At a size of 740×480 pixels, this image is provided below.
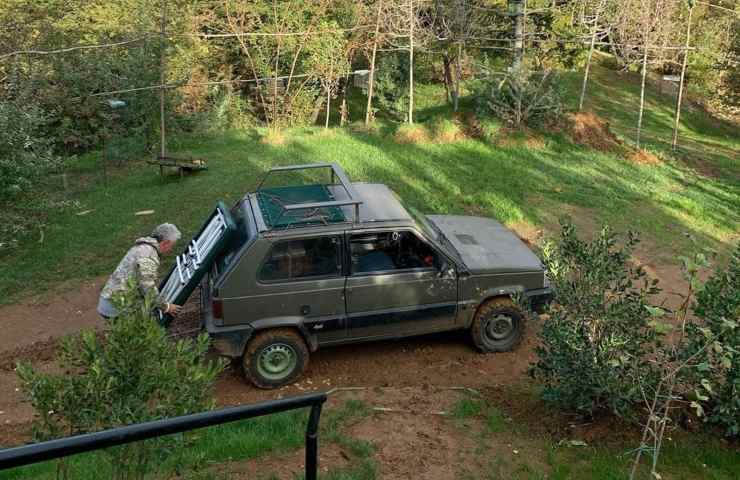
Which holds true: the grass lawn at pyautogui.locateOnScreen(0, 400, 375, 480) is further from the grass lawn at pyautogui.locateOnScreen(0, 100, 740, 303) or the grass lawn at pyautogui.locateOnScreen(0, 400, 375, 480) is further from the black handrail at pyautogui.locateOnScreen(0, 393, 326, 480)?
the grass lawn at pyautogui.locateOnScreen(0, 100, 740, 303)

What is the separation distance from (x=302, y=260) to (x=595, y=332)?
108 inches

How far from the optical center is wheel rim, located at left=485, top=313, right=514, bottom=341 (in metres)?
7.03

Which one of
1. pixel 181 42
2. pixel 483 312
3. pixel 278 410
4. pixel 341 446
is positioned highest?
pixel 181 42

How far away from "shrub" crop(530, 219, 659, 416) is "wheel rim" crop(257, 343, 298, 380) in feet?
7.84

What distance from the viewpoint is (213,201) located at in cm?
1177

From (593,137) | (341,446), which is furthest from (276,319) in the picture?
(593,137)

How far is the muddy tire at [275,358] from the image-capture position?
6359mm

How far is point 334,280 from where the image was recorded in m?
6.42

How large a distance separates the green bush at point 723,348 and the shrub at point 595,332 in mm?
313

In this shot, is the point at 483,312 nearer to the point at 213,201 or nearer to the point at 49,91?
the point at 213,201

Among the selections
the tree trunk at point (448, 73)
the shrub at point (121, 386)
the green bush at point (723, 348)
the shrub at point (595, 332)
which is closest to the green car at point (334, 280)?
the shrub at point (595, 332)

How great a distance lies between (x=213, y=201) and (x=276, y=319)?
5.93 meters

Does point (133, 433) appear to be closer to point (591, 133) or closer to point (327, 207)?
point (327, 207)

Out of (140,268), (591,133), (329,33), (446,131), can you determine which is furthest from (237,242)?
(329,33)
